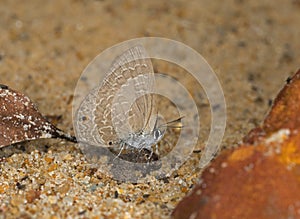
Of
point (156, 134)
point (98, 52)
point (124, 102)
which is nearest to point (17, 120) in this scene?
point (124, 102)

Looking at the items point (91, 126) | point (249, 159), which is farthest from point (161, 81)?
point (249, 159)

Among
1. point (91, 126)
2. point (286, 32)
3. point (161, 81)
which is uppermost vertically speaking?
point (286, 32)

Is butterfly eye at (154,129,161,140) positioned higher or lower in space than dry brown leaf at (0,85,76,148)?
higher

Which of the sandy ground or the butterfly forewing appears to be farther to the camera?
the butterfly forewing

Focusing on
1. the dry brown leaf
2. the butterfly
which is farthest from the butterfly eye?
the dry brown leaf

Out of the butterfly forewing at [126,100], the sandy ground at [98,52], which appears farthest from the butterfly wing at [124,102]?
the sandy ground at [98,52]

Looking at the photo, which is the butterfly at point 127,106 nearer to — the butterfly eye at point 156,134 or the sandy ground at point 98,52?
the butterfly eye at point 156,134

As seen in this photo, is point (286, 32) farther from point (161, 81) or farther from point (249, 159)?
point (249, 159)

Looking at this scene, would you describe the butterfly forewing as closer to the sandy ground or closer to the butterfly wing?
the butterfly wing
